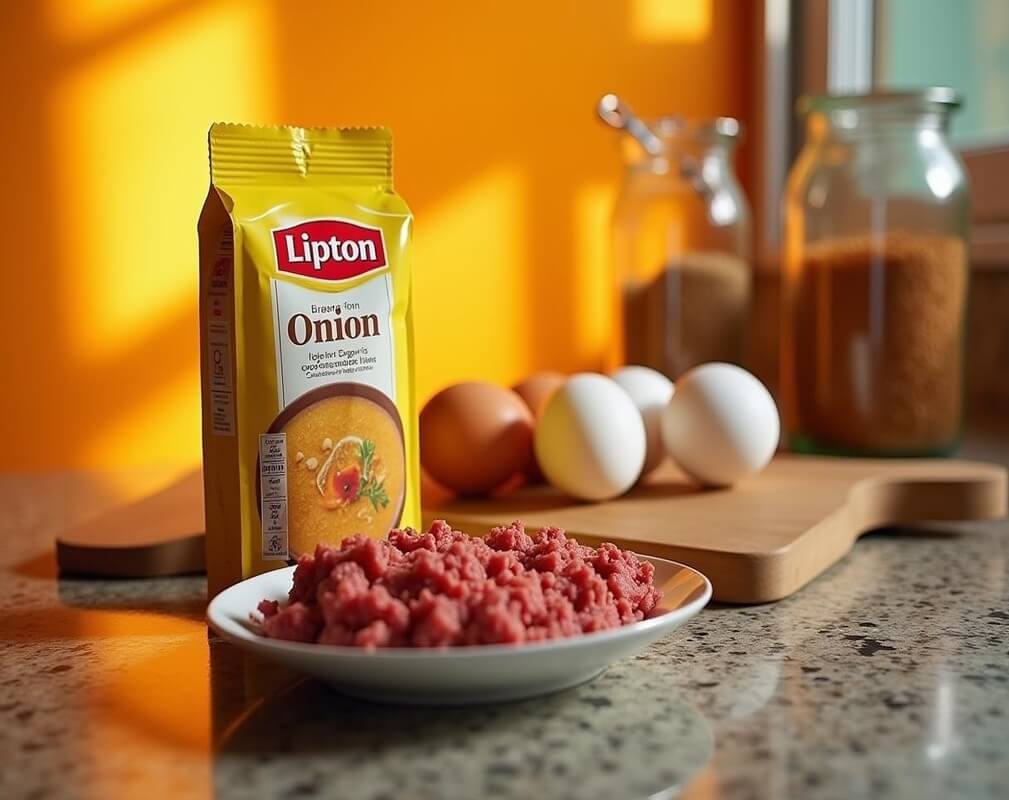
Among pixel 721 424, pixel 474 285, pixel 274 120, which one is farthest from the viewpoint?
pixel 474 285

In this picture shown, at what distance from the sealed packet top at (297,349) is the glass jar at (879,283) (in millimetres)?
666

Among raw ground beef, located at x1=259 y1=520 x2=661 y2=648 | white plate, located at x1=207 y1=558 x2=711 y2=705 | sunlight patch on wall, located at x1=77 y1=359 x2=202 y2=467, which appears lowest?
sunlight patch on wall, located at x1=77 y1=359 x2=202 y2=467

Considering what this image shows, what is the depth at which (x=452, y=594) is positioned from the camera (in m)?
0.65

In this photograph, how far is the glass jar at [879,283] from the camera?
1390mm

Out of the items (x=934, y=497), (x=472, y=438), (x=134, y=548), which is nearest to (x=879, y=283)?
(x=934, y=497)

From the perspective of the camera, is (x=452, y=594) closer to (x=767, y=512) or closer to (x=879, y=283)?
(x=767, y=512)

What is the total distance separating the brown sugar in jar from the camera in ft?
4.55

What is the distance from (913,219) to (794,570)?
2.10 feet

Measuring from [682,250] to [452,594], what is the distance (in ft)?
3.46

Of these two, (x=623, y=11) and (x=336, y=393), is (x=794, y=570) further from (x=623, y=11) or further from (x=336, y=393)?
(x=623, y=11)

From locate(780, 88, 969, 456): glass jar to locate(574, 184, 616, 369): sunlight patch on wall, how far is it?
32.5 inches

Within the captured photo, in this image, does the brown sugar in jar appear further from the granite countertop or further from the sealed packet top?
the sealed packet top

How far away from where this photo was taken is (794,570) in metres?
0.95

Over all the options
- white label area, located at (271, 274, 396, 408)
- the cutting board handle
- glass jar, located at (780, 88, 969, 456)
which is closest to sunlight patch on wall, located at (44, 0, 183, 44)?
glass jar, located at (780, 88, 969, 456)
